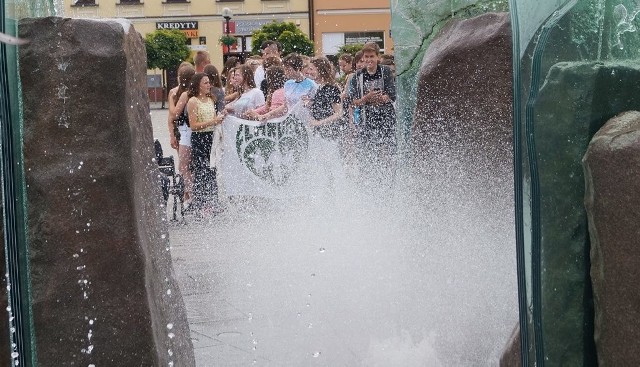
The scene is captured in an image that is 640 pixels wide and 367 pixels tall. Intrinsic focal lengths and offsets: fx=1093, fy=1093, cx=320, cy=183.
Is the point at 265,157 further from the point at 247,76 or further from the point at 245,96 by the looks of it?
the point at 247,76

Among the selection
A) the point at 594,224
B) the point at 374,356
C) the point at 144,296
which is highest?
the point at 594,224

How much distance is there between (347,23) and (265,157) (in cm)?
3445

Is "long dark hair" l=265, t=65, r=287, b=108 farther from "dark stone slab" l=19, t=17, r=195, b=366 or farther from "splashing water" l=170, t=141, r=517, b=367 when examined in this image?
"dark stone slab" l=19, t=17, r=195, b=366

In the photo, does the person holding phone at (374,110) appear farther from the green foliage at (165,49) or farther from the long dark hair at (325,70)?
the green foliage at (165,49)

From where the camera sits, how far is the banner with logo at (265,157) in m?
9.69

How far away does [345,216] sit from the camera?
712cm

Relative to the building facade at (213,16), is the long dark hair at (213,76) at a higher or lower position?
lower

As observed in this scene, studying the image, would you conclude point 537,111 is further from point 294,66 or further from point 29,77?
point 294,66

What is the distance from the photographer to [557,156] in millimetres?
2699

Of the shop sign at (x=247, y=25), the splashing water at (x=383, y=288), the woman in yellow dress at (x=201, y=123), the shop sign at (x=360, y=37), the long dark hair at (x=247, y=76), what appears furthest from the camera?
the shop sign at (x=247, y=25)

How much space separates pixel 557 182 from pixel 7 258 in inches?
57.9

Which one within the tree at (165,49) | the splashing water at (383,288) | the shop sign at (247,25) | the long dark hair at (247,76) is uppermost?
the shop sign at (247,25)

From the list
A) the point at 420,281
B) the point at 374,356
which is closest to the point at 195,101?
the point at 420,281

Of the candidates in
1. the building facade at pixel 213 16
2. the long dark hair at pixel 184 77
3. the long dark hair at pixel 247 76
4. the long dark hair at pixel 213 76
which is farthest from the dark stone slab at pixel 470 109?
the building facade at pixel 213 16
